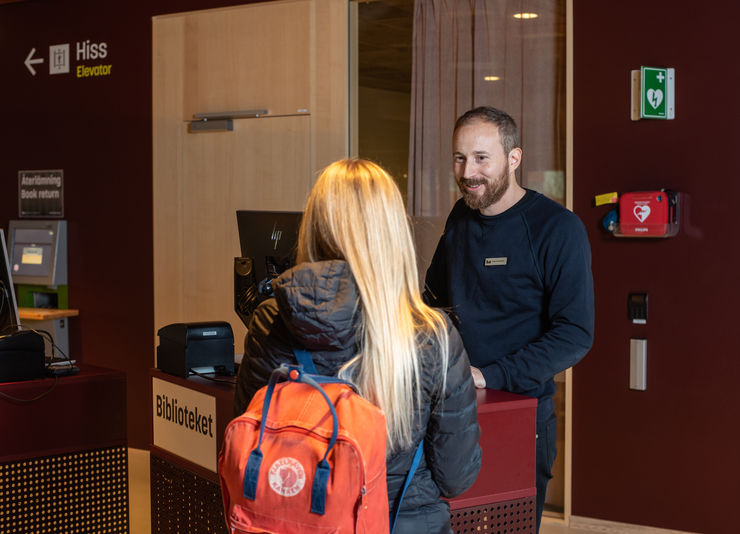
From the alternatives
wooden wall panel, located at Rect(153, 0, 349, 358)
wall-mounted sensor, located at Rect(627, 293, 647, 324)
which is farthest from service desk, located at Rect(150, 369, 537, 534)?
wooden wall panel, located at Rect(153, 0, 349, 358)

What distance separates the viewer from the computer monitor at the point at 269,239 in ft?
9.20

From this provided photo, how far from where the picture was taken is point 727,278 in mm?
3924

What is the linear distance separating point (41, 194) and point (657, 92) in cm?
415

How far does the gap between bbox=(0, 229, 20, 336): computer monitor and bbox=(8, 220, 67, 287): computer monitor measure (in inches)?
101

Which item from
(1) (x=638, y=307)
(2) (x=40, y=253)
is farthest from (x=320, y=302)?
(2) (x=40, y=253)

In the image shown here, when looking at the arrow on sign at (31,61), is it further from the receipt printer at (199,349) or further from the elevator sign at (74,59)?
the receipt printer at (199,349)

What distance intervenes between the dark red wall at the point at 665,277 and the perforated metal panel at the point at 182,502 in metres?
2.18

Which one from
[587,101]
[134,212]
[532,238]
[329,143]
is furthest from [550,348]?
[134,212]

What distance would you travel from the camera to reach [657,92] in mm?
4000

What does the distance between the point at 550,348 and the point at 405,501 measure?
89 centimetres

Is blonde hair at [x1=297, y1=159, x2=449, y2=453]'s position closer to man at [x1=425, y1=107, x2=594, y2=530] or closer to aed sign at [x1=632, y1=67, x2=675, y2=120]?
man at [x1=425, y1=107, x2=594, y2=530]

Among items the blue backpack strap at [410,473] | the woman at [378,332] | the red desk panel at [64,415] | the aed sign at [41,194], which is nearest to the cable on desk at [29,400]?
the red desk panel at [64,415]

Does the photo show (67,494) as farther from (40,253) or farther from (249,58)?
(40,253)

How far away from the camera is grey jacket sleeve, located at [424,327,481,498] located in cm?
176
